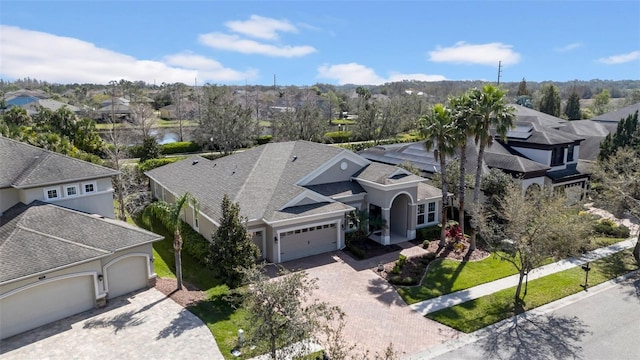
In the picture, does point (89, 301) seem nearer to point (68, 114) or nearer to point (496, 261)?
point (496, 261)

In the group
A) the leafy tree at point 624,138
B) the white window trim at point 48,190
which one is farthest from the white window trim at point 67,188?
the leafy tree at point 624,138

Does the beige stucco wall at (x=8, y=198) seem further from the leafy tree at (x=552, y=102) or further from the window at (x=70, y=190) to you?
the leafy tree at (x=552, y=102)

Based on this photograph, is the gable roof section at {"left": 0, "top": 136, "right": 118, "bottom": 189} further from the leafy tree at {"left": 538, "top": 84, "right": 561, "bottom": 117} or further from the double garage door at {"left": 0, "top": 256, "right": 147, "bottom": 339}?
the leafy tree at {"left": 538, "top": 84, "right": 561, "bottom": 117}

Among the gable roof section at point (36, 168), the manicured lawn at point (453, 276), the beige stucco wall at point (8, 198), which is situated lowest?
the manicured lawn at point (453, 276)

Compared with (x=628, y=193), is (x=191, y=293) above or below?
below

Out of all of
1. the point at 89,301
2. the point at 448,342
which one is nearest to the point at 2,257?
the point at 89,301

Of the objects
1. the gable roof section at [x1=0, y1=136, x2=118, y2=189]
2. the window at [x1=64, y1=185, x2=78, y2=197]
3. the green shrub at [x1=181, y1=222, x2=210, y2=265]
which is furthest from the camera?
the green shrub at [x1=181, y1=222, x2=210, y2=265]

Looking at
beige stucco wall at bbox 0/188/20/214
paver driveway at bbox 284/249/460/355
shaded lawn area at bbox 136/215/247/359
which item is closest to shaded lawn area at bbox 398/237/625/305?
paver driveway at bbox 284/249/460/355
